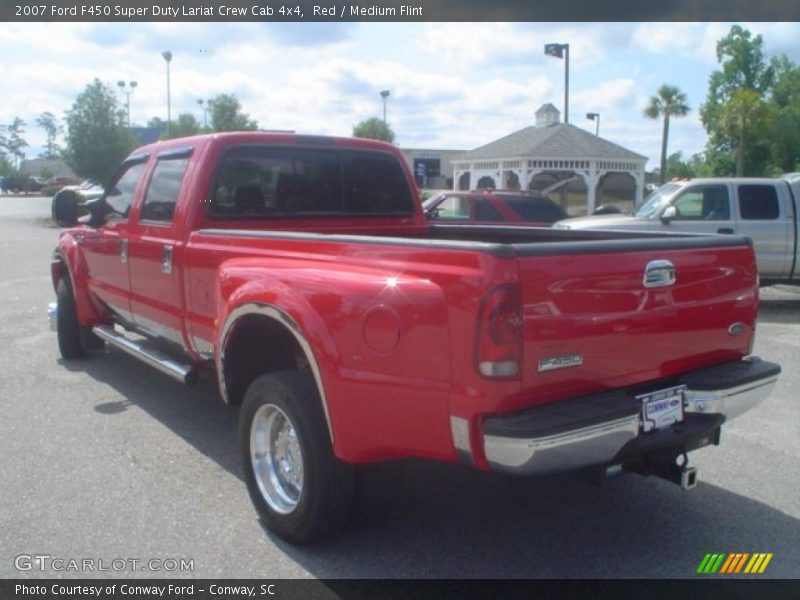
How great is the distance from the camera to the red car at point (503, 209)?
44.2ft

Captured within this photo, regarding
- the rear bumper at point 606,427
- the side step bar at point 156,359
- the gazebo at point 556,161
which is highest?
the gazebo at point 556,161

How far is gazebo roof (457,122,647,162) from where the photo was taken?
3216 cm

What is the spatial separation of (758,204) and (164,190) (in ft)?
Result: 30.1

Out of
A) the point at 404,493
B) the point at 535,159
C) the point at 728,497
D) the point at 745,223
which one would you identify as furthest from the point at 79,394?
the point at 535,159

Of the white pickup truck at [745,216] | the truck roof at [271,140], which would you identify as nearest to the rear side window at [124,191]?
the truck roof at [271,140]

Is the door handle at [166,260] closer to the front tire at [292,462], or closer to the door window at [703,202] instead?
the front tire at [292,462]

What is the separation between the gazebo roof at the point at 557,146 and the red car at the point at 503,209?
1862cm

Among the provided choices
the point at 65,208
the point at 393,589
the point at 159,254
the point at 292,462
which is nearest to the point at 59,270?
the point at 65,208

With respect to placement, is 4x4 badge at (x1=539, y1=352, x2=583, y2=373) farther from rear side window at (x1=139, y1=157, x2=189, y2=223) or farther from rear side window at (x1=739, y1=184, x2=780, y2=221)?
rear side window at (x1=739, y1=184, x2=780, y2=221)

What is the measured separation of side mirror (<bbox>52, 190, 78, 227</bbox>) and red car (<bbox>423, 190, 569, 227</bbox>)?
7326mm

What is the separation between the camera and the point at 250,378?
4469 millimetres

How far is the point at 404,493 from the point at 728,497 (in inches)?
72.5

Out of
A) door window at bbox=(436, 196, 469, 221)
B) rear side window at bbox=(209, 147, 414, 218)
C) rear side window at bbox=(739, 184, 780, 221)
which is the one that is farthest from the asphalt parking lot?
door window at bbox=(436, 196, 469, 221)

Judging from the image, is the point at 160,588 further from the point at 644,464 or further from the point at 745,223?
the point at 745,223
